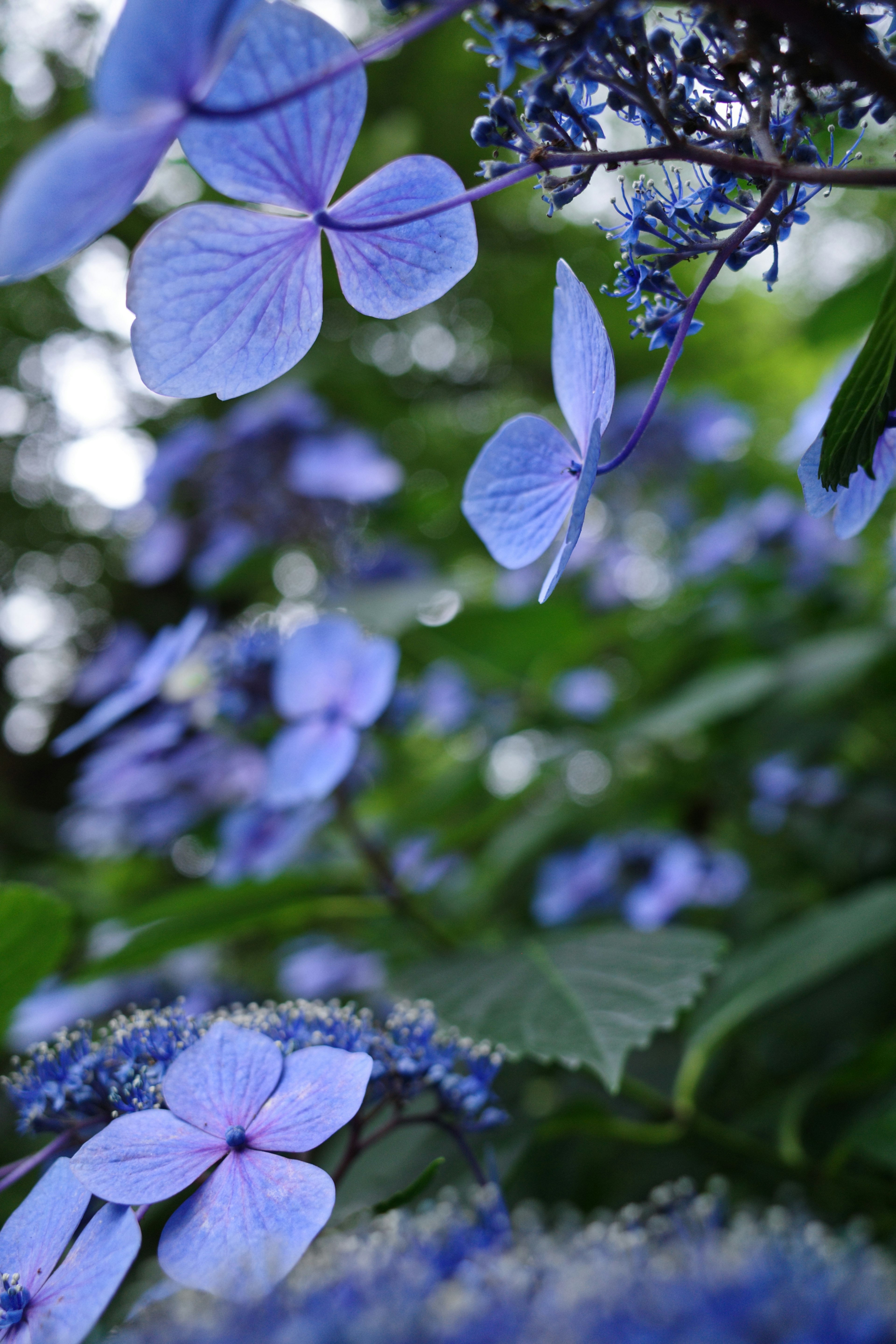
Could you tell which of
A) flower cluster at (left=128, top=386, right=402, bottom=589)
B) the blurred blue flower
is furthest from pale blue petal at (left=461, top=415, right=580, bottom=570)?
the blurred blue flower

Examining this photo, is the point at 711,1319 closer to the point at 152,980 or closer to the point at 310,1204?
the point at 310,1204

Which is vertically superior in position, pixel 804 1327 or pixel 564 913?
pixel 804 1327

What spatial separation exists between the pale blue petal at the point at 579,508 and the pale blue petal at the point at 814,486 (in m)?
0.11

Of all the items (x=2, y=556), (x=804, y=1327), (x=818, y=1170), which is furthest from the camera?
(x=2, y=556)

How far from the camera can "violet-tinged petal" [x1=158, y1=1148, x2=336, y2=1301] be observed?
1.03ft

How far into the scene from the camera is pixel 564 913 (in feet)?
3.77

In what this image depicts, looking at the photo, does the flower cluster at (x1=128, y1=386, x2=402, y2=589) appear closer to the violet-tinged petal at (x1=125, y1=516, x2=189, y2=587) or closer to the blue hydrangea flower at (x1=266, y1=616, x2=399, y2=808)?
the violet-tinged petal at (x1=125, y1=516, x2=189, y2=587)

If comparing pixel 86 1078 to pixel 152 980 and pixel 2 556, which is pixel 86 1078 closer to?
pixel 152 980

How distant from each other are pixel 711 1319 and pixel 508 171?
36cm

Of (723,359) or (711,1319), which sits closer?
(711,1319)

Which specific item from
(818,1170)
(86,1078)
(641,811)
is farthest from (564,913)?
(86,1078)

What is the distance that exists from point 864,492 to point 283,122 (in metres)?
0.29

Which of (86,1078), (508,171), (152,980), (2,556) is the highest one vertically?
(508,171)

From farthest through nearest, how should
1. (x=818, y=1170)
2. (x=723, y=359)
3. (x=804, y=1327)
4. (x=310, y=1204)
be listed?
(x=723, y=359) < (x=818, y=1170) < (x=310, y=1204) < (x=804, y=1327)
